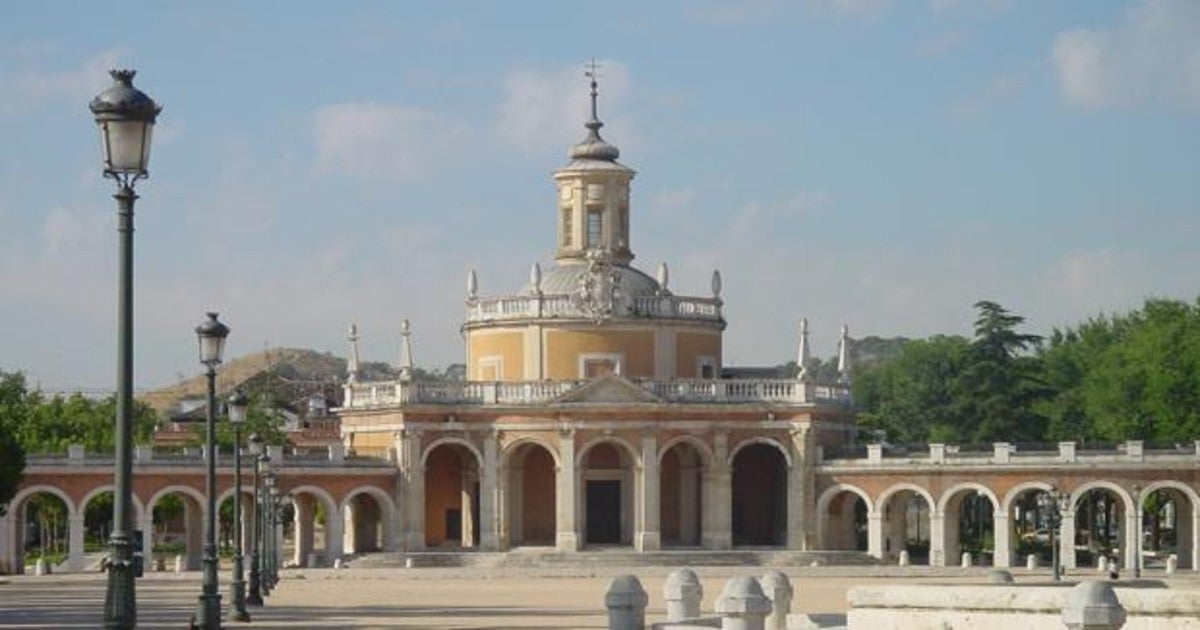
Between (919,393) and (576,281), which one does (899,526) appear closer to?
(576,281)

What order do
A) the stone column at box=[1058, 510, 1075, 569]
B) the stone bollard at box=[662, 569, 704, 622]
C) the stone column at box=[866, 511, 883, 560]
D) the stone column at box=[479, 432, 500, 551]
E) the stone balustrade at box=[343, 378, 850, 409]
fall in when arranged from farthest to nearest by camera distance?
the stone balustrade at box=[343, 378, 850, 409]
the stone column at box=[479, 432, 500, 551]
the stone column at box=[866, 511, 883, 560]
the stone column at box=[1058, 510, 1075, 569]
the stone bollard at box=[662, 569, 704, 622]

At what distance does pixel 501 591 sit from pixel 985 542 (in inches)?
1771

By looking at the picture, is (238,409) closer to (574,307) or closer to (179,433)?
(574,307)

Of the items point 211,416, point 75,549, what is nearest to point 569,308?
point 75,549

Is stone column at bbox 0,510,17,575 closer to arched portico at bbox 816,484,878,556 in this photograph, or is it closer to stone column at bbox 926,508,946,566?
arched portico at bbox 816,484,878,556

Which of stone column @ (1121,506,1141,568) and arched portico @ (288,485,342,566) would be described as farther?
arched portico @ (288,485,342,566)

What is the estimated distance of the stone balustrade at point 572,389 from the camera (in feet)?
313

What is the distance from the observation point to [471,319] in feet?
329

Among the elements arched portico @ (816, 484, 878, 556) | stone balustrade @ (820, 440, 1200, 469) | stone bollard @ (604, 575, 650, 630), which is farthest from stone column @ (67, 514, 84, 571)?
stone bollard @ (604, 575, 650, 630)

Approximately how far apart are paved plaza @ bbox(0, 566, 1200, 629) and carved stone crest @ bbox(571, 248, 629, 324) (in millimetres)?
12192

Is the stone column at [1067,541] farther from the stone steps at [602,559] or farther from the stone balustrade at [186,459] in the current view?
the stone balustrade at [186,459]

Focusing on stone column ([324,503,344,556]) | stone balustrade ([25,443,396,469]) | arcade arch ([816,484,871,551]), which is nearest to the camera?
stone balustrade ([25,443,396,469])

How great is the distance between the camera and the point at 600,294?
9719 cm

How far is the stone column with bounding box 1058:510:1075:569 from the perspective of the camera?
87.9m
